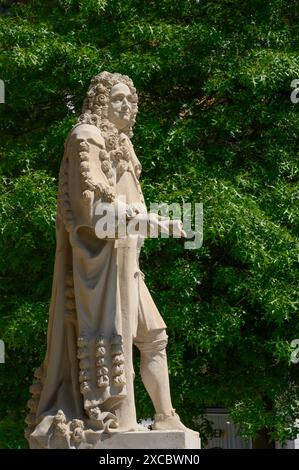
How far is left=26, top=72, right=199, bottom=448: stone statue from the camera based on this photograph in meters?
9.85

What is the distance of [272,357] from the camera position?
16.4 metres

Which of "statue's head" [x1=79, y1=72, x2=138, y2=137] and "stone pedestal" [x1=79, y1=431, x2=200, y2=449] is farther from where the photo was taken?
"statue's head" [x1=79, y1=72, x2=138, y2=137]

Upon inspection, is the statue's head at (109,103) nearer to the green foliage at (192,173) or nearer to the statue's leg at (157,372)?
the statue's leg at (157,372)

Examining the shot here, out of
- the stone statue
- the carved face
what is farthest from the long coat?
the carved face

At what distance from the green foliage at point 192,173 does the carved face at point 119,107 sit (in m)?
4.85

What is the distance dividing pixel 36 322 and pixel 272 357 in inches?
120

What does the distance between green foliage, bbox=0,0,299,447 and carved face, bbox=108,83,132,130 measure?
4849 mm

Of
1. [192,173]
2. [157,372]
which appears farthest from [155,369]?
[192,173]

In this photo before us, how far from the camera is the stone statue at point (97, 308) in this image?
9852 mm

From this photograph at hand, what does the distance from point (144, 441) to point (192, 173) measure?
715 centimetres

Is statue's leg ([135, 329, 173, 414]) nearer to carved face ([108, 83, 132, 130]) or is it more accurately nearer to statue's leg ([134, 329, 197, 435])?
statue's leg ([134, 329, 197, 435])

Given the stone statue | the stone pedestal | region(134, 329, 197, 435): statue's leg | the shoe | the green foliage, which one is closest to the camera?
the stone pedestal
